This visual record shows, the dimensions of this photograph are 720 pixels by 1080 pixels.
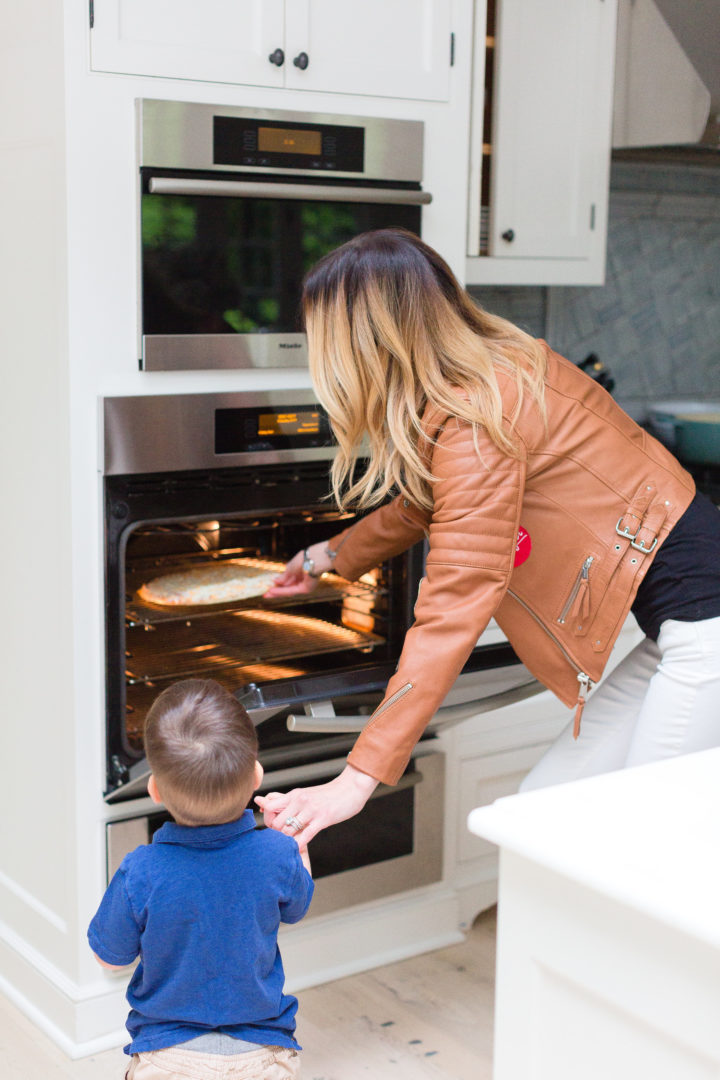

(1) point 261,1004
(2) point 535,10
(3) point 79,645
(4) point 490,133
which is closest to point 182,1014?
(1) point 261,1004

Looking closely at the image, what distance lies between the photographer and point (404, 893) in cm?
262

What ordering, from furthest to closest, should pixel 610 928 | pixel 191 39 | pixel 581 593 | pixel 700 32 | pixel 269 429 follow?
pixel 700 32 < pixel 269 429 < pixel 191 39 < pixel 581 593 < pixel 610 928

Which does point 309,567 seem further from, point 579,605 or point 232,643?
point 579,605

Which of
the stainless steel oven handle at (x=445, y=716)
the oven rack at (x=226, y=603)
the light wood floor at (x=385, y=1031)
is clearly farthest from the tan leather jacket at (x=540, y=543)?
the light wood floor at (x=385, y=1031)

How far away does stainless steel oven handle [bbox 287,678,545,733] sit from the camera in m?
1.97

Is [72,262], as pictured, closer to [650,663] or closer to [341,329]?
[341,329]

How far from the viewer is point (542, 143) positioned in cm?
276

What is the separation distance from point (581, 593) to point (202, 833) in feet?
2.20

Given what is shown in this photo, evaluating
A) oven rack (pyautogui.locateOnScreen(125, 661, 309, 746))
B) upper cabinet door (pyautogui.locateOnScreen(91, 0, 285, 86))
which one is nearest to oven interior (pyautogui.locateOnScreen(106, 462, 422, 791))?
oven rack (pyautogui.locateOnScreen(125, 661, 309, 746))

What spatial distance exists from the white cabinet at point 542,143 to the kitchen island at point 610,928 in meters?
1.78

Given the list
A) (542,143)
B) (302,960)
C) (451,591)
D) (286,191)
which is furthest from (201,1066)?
(542,143)

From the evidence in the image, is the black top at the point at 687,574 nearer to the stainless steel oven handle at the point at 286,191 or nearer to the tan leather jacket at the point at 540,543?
the tan leather jacket at the point at 540,543

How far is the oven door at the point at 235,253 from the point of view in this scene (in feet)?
6.72

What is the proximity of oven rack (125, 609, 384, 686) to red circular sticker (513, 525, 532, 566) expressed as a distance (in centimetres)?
72
